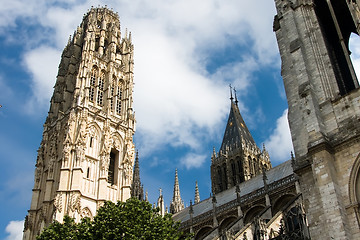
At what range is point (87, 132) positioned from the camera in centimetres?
3556

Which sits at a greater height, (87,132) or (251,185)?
(87,132)

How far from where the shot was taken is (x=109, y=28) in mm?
45344

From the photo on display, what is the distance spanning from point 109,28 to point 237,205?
81.1ft

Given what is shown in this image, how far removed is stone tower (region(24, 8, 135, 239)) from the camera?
33.2 metres

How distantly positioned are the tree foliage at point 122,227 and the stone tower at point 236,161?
2988cm

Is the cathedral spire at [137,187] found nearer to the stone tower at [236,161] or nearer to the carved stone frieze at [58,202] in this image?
the stone tower at [236,161]

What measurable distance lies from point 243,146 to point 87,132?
21.9 meters

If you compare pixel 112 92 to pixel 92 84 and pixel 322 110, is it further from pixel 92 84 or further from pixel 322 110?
pixel 322 110

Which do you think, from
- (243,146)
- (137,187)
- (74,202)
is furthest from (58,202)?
(243,146)

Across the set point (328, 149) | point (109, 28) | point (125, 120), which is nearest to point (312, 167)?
point (328, 149)

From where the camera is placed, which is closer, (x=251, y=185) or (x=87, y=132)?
(x=87, y=132)

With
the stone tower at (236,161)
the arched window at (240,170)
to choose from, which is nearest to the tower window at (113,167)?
the stone tower at (236,161)

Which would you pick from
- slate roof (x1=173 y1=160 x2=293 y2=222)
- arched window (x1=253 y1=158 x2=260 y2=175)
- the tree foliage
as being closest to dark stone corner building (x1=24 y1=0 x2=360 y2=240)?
arched window (x1=253 y1=158 x2=260 y2=175)

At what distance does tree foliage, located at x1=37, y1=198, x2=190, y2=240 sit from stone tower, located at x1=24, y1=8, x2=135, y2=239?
12.7 m
